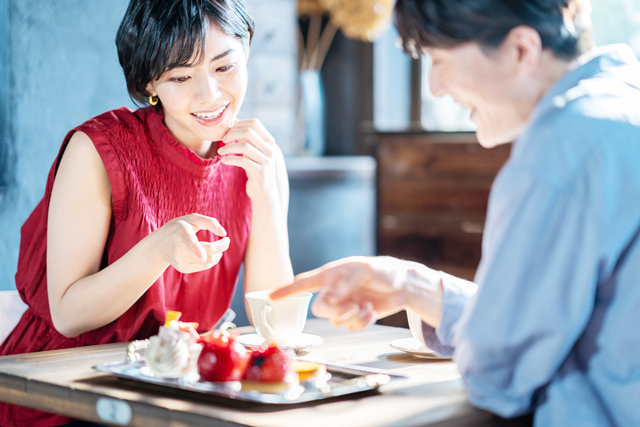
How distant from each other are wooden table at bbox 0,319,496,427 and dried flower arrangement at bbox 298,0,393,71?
124 inches

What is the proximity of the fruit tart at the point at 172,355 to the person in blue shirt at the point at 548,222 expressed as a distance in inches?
6.8

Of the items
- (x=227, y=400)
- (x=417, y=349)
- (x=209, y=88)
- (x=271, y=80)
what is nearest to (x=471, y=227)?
(x=271, y=80)

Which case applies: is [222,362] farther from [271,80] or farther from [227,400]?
[271,80]

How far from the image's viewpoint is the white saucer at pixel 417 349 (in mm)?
1113

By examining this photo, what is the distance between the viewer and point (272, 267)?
1.55 m

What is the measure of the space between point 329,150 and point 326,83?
40 centimetres

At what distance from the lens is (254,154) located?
145 cm

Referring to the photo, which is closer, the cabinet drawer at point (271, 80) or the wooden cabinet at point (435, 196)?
the cabinet drawer at point (271, 80)

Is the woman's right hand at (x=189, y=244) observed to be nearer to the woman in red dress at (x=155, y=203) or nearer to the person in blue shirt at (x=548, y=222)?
the woman in red dress at (x=155, y=203)

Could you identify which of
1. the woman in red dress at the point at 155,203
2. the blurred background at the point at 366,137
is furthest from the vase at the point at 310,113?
the woman in red dress at the point at 155,203

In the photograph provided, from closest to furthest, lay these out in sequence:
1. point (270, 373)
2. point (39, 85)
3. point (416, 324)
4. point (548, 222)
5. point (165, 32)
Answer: point (548, 222) < point (270, 373) < point (416, 324) < point (165, 32) < point (39, 85)

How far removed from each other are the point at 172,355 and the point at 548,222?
47 centimetres

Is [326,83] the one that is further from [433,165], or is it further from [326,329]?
[326,329]

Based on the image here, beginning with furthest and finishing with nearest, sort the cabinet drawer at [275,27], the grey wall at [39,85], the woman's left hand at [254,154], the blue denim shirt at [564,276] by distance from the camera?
the cabinet drawer at [275,27]
the grey wall at [39,85]
the woman's left hand at [254,154]
the blue denim shirt at [564,276]
